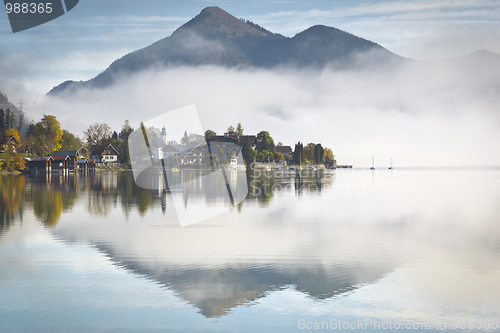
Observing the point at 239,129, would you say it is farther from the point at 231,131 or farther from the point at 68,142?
the point at 68,142

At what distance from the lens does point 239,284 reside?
11672 mm

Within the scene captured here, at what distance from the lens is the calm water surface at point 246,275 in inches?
373

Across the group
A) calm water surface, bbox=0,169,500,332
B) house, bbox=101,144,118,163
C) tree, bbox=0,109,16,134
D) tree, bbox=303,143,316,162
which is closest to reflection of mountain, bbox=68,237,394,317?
calm water surface, bbox=0,169,500,332

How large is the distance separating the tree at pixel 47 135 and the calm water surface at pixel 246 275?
279ft

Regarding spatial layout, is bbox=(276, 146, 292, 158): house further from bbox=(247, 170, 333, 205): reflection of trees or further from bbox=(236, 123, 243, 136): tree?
bbox=(247, 170, 333, 205): reflection of trees

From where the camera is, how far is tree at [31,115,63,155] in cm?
10269

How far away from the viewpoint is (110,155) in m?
128

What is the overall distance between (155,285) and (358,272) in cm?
537

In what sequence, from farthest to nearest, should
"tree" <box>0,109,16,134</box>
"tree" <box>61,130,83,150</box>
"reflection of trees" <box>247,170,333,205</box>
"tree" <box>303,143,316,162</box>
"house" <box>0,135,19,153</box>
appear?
"tree" <box>303,143,316,162</box>
"tree" <box>61,130,83,150</box>
"tree" <box>0,109,16,134</box>
"house" <box>0,135,19,153</box>
"reflection of trees" <box>247,170,333,205</box>

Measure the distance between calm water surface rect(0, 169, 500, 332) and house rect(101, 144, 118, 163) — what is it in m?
107

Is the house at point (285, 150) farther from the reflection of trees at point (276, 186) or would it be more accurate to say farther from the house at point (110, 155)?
the reflection of trees at point (276, 186)

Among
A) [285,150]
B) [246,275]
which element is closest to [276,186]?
[246,275]

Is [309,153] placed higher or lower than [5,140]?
lower

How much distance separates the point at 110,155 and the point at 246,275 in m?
122
